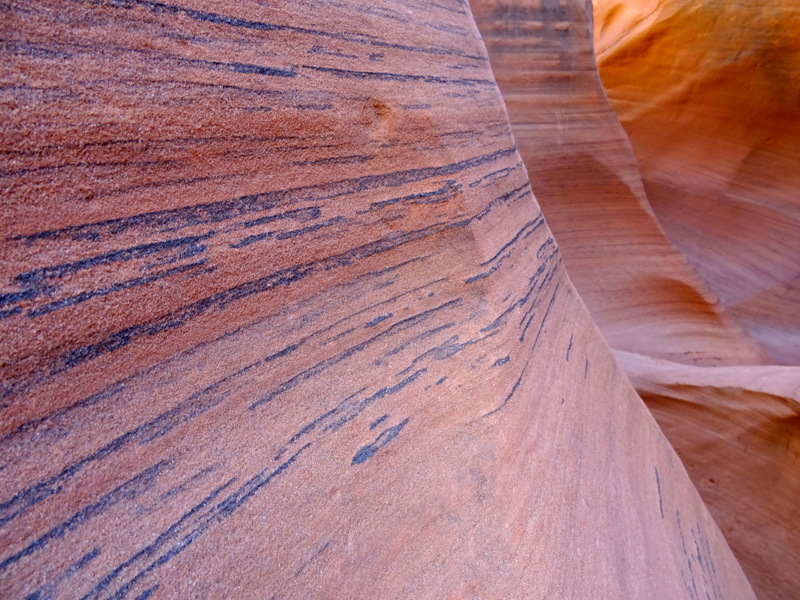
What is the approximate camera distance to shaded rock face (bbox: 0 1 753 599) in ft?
2.36

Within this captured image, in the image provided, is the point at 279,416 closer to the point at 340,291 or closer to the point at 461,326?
the point at 340,291

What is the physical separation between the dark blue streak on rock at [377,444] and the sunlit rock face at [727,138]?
5093 mm

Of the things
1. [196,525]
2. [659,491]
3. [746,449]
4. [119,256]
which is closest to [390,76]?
[119,256]

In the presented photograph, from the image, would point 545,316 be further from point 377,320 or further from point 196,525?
point 196,525

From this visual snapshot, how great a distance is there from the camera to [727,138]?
5863 millimetres

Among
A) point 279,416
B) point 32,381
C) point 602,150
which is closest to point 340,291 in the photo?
point 279,416

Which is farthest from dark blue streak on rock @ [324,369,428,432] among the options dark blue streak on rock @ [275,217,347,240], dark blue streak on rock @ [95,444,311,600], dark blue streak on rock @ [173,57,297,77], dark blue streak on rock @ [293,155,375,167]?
dark blue streak on rock @ [173,57,297,77]

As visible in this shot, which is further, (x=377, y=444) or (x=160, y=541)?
(x=377, y=444)

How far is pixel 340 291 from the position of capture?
110 centimetres

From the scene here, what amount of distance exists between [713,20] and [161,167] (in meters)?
6.73

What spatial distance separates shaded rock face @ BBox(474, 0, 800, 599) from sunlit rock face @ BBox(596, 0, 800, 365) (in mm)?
21

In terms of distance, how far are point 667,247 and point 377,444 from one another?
4818 millimetres

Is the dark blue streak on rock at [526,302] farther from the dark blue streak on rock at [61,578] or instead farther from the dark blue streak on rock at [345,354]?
the dark blue streak on rock at [61,578]

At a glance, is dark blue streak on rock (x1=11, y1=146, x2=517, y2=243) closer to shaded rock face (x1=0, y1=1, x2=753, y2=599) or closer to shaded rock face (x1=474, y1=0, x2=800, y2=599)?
shaded rock face (x1=0, y1=1, x2=753, y2=599)
